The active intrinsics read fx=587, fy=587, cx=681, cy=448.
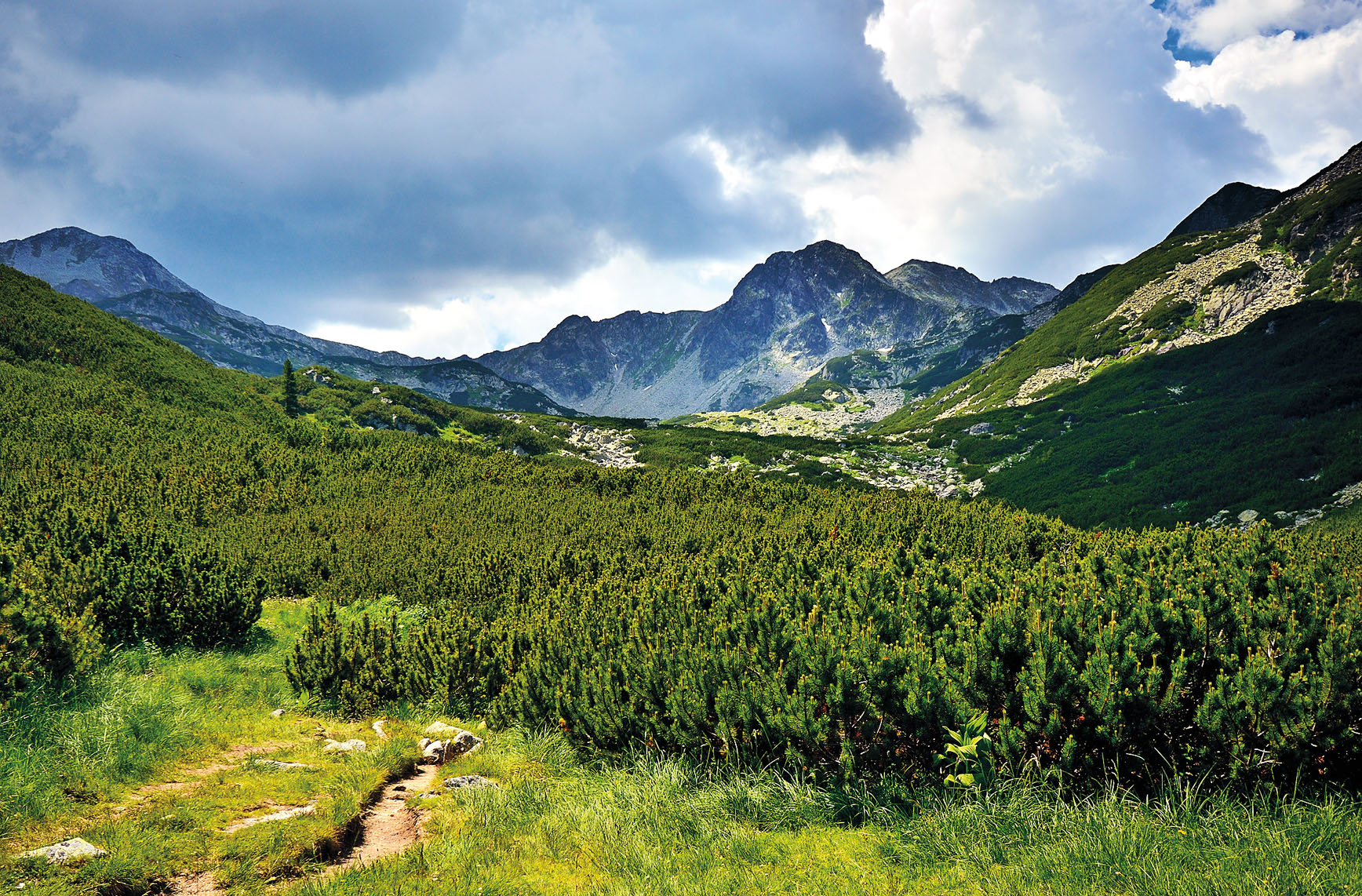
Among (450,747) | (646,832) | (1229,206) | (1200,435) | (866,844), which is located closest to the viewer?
(866,844)

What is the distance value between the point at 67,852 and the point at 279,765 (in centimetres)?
280

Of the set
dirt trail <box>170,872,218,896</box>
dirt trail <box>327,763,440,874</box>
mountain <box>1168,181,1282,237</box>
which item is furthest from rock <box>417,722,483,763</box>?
mountain <box>1168,181,1282,237</box>

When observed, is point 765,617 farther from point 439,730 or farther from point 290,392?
point 290,392

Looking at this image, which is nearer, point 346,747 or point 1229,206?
point 346,747

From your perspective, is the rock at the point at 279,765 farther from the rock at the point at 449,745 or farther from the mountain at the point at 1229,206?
the mountain at the point at 1229,206

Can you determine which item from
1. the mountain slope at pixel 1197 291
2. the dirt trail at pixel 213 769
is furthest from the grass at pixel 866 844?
the mountain slope at pixel 1197 291

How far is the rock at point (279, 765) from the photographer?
6988mm

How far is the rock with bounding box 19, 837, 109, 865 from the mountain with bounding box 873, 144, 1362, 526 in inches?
2102

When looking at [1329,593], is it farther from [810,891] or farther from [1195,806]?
[810,891]

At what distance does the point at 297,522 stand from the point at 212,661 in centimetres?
1325

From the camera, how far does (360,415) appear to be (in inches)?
2803

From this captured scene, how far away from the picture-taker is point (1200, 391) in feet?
230

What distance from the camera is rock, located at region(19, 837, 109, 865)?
432cm

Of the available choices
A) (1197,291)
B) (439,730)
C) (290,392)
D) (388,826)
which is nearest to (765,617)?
(388,826)
